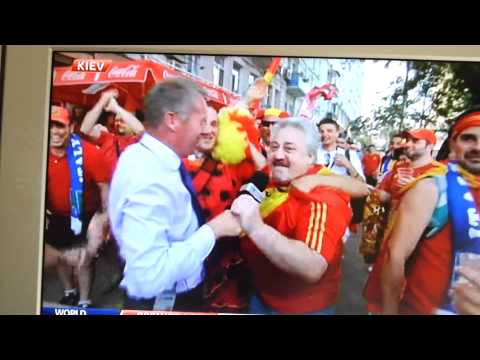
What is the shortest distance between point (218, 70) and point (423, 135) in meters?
1.03

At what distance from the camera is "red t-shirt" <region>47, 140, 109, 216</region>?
2727 millimetres

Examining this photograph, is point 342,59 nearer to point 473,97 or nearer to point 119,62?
point 473,97

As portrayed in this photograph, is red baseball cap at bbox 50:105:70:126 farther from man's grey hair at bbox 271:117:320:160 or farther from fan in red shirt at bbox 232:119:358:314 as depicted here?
man's grey hair at bbox 271:117:320:160

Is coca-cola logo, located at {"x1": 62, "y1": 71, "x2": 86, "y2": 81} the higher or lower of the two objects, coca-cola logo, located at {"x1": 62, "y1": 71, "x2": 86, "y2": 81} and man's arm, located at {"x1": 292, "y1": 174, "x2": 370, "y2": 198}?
the higher

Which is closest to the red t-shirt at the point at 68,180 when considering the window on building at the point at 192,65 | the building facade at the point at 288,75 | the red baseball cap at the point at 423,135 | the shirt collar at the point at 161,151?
the shirt collar at the point at 161,151

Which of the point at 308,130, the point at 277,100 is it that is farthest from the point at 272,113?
the point at 308,130

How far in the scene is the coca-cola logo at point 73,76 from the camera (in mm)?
2723

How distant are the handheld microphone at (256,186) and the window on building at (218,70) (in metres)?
0.47

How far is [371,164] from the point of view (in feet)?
8.97

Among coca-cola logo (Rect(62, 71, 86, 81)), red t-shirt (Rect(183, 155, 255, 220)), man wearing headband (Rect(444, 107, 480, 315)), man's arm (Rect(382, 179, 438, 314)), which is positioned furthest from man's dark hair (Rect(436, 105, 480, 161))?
coca-cola logo (Rect(62, 71, 86, 81))

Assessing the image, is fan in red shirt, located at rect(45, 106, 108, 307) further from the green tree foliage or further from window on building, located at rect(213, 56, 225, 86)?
the green tree foliage

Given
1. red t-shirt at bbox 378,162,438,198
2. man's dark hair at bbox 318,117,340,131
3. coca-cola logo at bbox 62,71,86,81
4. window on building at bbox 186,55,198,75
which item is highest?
window on building at bbox 186,55,198,75

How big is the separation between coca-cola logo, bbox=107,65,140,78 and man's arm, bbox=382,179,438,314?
1.42 metres
